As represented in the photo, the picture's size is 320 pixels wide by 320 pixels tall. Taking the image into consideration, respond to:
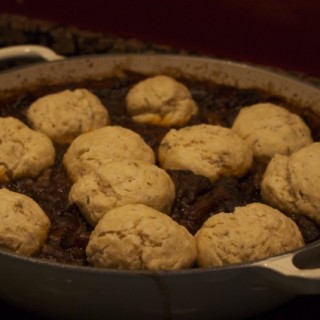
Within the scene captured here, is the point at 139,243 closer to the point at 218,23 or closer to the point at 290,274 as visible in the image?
the point at 290,274

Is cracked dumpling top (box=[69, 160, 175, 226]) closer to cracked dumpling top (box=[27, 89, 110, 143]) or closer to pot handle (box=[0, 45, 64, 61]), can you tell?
cracked dumpling top (box=[27, 89, 110, 143])

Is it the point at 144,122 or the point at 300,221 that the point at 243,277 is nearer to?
the point at 300,221

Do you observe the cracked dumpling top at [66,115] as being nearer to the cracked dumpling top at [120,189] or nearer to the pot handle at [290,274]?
the cracked dumpling top at [120,189]

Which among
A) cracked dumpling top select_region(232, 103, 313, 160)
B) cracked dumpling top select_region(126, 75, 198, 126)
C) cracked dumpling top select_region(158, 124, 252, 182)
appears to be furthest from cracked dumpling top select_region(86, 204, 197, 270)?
cracked dumpling top select_region(126, 75, 198, 126)

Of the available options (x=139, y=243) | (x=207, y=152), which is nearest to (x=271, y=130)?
(x=207, y=152)

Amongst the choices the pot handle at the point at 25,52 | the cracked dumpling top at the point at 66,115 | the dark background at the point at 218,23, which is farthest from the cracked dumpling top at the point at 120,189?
the dark background at the point at 218,23

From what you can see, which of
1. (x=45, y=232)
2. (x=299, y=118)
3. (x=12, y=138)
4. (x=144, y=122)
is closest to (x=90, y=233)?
(x=45, y=232)
